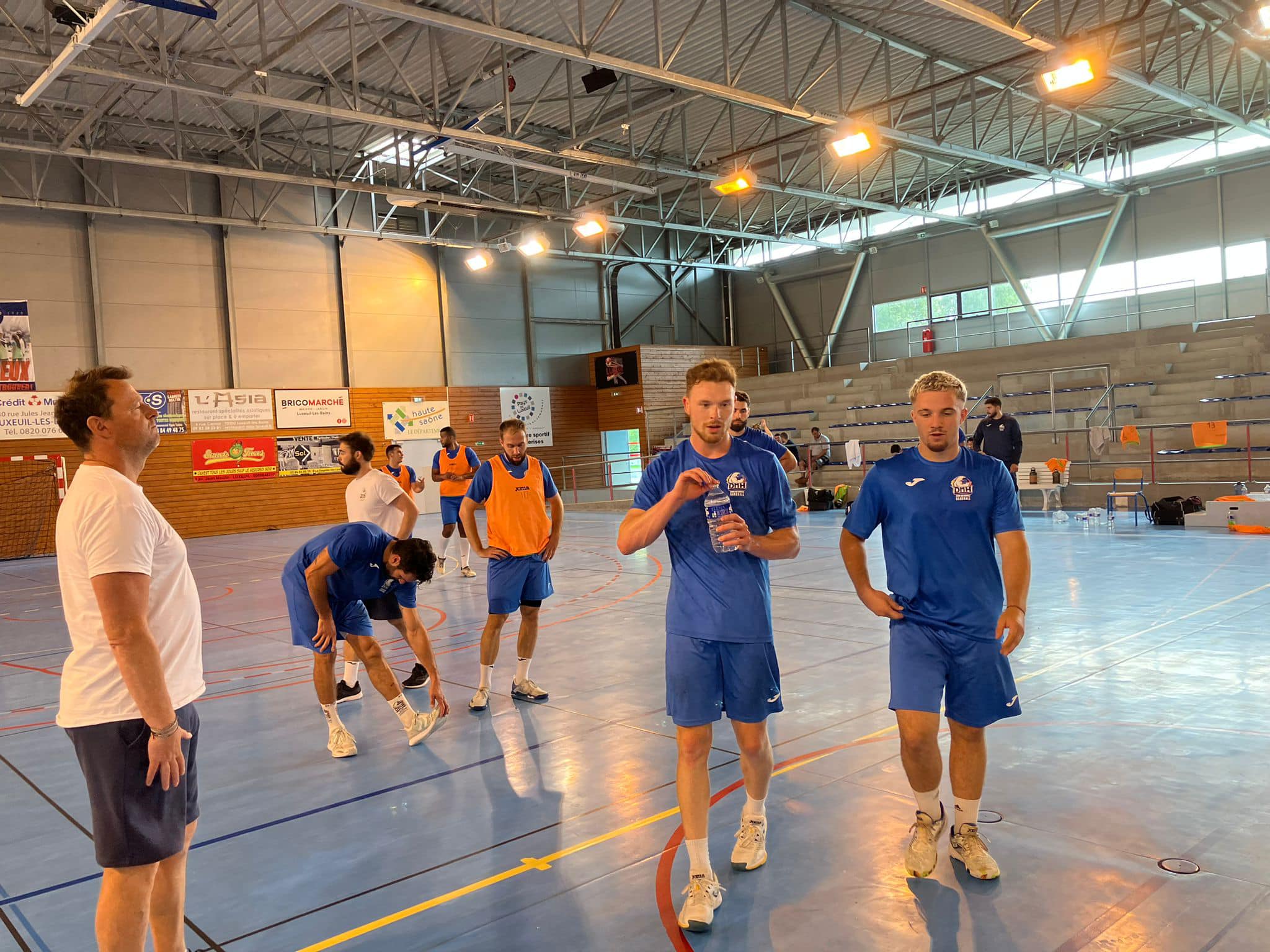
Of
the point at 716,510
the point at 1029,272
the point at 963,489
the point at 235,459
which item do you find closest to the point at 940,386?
the point at 963,489

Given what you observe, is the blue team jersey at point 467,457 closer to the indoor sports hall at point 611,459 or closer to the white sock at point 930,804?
the indoor sports hall at point 611,459

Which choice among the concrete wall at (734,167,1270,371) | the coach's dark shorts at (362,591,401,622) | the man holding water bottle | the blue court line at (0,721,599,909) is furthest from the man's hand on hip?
the concrete wall at (734,167,1270,371)

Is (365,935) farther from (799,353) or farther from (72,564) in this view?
(799,353)

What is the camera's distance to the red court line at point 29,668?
847cm

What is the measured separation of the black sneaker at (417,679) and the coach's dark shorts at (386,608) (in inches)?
45.3

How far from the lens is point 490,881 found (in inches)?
149

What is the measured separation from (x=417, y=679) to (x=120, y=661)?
188 inches

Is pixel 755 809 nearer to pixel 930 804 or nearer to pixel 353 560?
pixel 930 804

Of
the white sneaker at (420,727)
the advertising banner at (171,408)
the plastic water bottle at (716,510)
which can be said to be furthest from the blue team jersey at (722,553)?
the advertising banner at (171,408)

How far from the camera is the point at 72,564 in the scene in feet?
8.42

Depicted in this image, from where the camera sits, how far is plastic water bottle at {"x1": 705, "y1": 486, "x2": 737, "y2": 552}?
3.36 metres

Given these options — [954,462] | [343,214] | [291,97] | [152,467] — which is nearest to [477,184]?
[343,214]

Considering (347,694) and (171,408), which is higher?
(171,408)

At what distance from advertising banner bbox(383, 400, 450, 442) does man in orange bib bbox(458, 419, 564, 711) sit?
2021 cm
